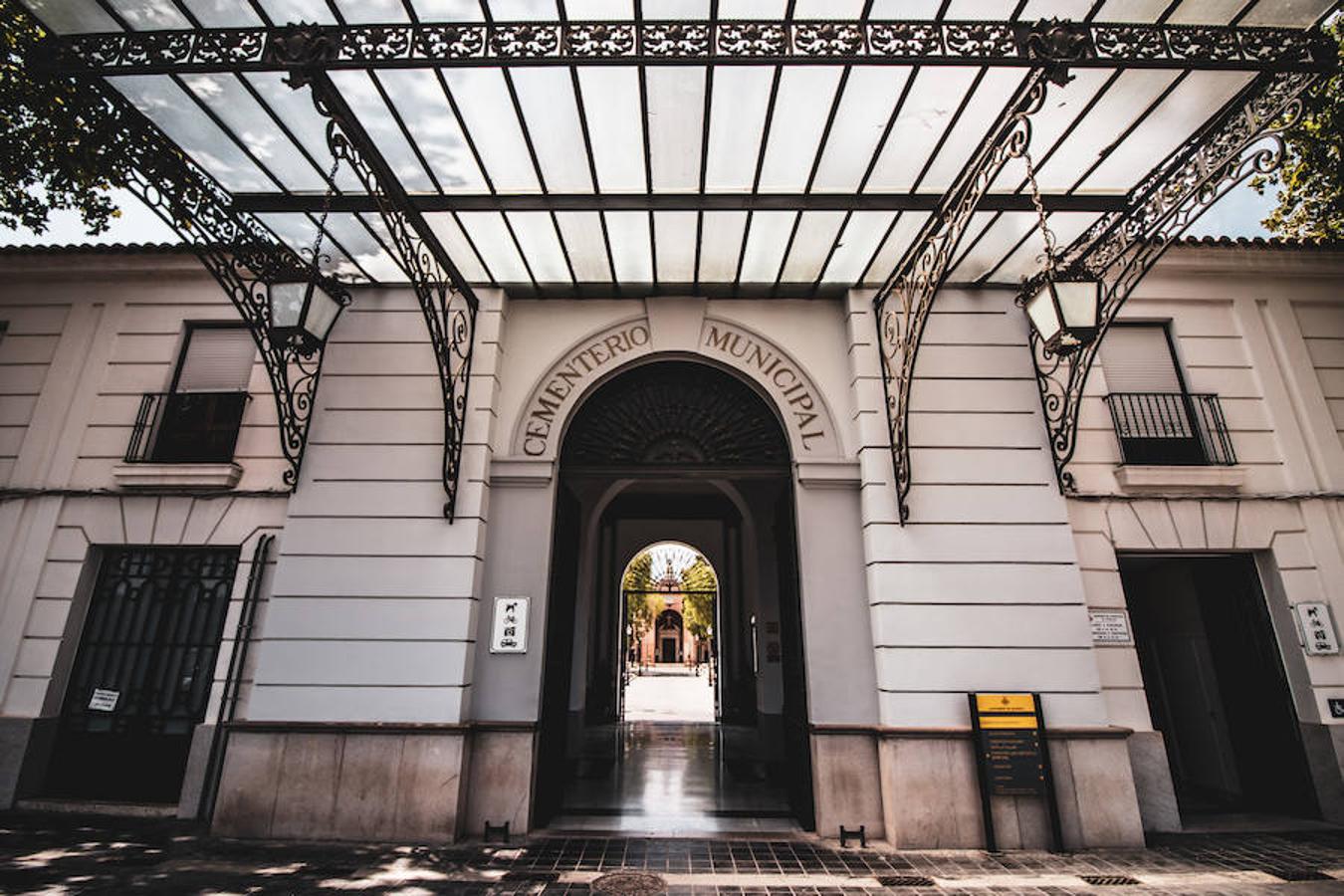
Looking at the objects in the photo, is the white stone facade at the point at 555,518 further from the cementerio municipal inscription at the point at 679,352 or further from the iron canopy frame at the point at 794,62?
the iron canopy frame at the point at 794,62

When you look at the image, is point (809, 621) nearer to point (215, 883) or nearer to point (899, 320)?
point (899, 320)

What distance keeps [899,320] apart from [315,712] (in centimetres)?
718

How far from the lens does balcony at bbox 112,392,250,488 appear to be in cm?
639

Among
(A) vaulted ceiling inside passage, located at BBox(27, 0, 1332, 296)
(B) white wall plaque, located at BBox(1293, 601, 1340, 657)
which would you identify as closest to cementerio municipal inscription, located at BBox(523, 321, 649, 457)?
(A) vaulted ceiling inside passage, located at BBox(27, 0, 1332, 296)

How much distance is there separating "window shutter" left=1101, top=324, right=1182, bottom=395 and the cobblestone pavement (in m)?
4.61

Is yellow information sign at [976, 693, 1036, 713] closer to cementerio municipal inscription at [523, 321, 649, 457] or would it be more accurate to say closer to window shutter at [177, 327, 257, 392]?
cementerio municipal inscription at [523, 321, 649, 457]

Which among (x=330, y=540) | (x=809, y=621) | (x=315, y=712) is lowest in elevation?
(x=315, y=712)

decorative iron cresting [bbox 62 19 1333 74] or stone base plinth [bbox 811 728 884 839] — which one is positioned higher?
decorative iron cresting [bbox 62 19 1333 74]

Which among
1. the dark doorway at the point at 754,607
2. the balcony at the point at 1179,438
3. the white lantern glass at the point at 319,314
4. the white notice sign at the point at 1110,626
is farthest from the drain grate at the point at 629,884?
→ the balcony at the point at 1179,438

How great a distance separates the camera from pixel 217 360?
7.09 metres

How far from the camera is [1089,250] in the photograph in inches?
229

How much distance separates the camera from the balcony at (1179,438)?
6.35 metres

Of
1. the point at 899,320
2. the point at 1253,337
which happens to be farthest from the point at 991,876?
the point at 1253,337

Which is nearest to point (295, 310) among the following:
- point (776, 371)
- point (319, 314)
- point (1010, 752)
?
point (319, 314)
